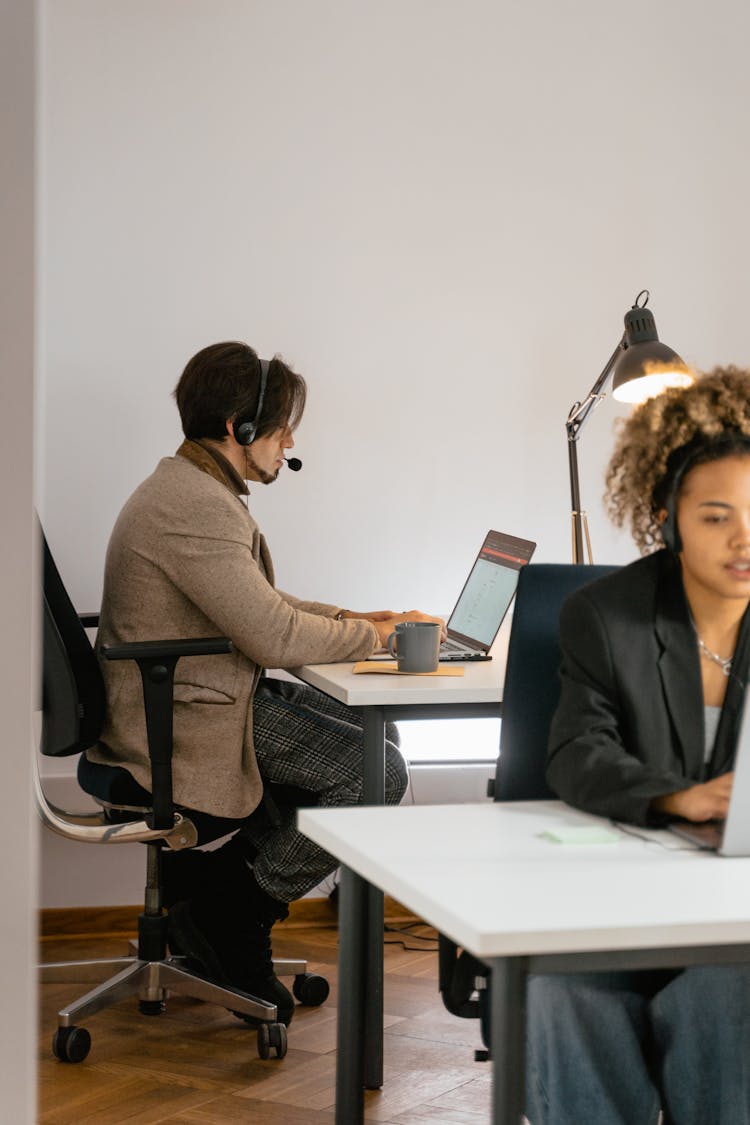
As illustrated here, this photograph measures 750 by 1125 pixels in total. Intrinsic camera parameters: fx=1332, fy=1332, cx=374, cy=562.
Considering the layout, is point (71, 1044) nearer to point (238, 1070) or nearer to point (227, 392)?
point (238, 1070)

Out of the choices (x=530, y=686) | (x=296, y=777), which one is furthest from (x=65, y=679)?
(x=530, y=686)

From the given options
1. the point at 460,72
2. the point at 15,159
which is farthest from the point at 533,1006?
the point at 460,72

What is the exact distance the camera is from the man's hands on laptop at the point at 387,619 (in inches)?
103

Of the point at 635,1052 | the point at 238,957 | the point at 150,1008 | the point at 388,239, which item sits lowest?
the point at 150,1008

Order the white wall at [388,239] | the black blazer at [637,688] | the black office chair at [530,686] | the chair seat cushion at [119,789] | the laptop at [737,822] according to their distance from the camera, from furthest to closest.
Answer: the white wall at [388,239]
the chair seat cushion at [119,789]
the black office chair at [530,686]
the black blazer at [637,688]
the laptop at [737,822]

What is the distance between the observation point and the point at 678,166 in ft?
11.9

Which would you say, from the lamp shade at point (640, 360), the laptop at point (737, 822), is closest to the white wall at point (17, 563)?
the laptop at point (737, 822)

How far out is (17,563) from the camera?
94cm

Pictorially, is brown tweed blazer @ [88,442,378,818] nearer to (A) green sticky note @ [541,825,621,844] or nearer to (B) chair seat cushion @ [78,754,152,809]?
(B) chair seat cushion @ [78,754,152,809]

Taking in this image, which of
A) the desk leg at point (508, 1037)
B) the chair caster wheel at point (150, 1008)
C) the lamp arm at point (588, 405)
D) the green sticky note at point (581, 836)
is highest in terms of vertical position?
the lamp arm at point (588, 405)

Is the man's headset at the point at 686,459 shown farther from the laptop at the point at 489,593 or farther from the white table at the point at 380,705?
the laptop at the point at 489,593

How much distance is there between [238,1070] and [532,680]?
1.12 m

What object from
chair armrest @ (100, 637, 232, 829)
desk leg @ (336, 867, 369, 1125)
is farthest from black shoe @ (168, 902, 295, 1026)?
desk leg @ (336, 867, 369, 1125)

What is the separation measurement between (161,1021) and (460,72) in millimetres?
2444
